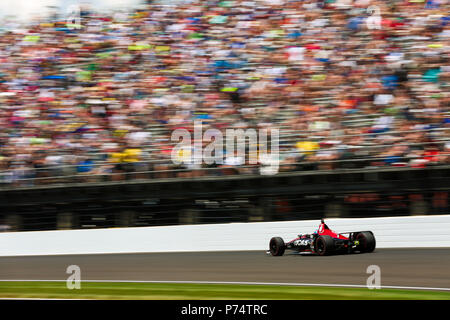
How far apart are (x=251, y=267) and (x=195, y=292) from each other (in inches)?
92.8

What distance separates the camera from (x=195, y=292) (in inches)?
342

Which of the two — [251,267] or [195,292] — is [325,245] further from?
[195,292]

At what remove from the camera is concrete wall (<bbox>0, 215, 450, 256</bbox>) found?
12.7 meters

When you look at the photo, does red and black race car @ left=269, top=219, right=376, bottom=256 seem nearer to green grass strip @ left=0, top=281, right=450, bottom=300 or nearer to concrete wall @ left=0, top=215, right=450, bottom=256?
concrete wall @ left=0, top=215, right=450, bottom=256

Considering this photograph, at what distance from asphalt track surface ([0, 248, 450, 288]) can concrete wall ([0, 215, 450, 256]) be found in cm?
50

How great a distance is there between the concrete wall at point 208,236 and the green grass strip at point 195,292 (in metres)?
4.56
